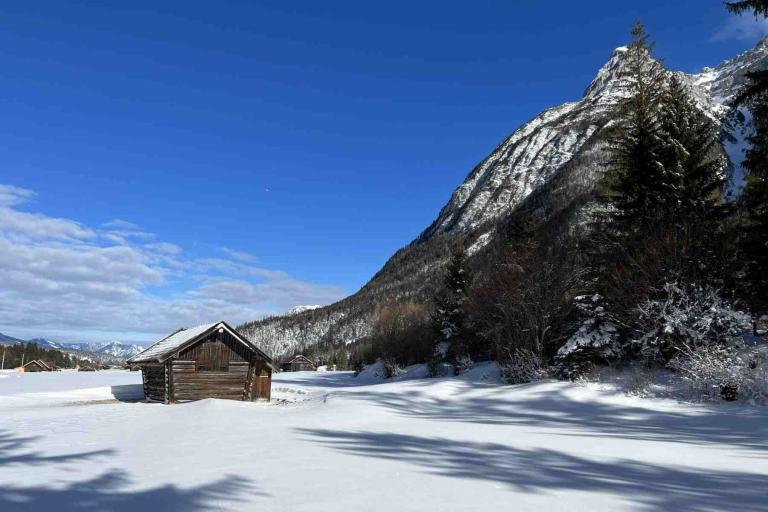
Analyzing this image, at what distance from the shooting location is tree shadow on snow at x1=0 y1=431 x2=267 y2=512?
6.38 m

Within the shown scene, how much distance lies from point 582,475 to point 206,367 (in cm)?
2505

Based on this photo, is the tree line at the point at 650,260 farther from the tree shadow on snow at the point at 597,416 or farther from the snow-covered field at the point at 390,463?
the snow-covered field at the point at 390,463

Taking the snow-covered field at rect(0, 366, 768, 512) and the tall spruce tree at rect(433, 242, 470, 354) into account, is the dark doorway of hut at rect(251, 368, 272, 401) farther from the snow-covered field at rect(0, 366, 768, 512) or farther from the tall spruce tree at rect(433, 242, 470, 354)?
the tall spruce tree at rect(433, 242, 470, 354)

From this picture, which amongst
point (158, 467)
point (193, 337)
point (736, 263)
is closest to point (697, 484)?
point (158, 467)

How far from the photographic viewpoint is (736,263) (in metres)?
21.4

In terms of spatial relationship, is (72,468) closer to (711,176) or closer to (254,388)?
(254,388)

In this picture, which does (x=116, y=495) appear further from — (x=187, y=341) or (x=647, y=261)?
(x=187, y=341)

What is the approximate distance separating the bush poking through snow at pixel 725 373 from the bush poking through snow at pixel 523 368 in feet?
24.7

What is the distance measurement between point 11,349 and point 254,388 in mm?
145156

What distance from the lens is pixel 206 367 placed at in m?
28.6

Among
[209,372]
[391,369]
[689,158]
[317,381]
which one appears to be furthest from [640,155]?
[317,381]

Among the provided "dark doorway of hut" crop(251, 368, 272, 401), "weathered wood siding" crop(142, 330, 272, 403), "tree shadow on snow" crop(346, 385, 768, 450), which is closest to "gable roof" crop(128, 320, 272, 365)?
"weathered wood siding" crop(142, 330, 272, 403)

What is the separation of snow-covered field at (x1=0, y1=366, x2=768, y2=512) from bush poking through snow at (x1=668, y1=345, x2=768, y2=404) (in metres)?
1.51

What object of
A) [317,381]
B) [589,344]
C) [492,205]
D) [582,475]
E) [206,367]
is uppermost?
[492,205]
